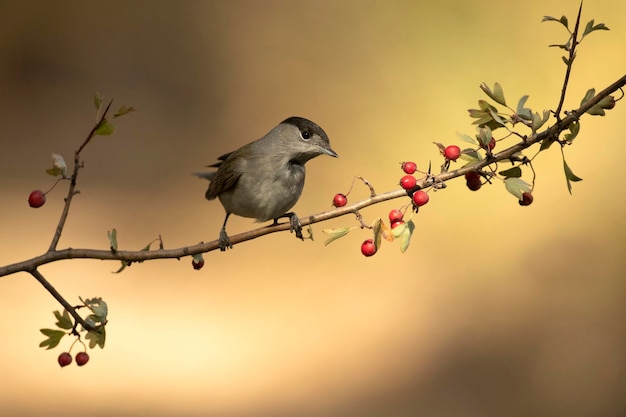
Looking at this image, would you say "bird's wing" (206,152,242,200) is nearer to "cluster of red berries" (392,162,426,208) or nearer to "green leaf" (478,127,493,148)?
"cluster of red berries" (392,162,426,208)

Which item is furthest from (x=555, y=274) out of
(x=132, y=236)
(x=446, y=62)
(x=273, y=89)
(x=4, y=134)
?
(x=4, y=134)

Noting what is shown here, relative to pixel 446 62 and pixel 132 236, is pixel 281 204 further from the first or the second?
pixel 446 62

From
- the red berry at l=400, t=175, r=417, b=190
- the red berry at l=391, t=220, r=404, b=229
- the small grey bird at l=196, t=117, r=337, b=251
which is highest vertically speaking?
the small grey bird at l=196, t=117, r=337, b=251

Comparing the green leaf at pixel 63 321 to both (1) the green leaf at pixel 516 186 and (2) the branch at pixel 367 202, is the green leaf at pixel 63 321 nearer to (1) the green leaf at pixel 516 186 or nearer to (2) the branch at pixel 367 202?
(2) the branch at pixel 367 202

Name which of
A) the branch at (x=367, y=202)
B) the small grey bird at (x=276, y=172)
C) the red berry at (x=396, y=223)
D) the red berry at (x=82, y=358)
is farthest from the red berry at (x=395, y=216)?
the small grey bird at (x=276, y=172)

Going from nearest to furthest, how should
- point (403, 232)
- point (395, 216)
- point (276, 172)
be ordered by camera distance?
point (403, 232) < point (395, 216) < point (276, 172)

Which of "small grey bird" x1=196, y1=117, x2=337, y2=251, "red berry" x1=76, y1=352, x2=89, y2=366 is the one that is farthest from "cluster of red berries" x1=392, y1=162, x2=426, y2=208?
"small grey bird" x1=196, y1=117, x2=337, y2=251

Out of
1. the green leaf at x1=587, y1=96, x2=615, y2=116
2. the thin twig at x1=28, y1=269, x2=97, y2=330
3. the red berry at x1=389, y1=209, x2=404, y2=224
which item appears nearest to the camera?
the green leaf at x1=587, y1=96, x2=615, y2=116

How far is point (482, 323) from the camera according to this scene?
6754mm

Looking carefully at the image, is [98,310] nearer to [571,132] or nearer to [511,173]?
[511,173]

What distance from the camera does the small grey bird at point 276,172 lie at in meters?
3.75

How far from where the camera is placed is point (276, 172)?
12.5 feet

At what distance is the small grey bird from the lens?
375 centimetres

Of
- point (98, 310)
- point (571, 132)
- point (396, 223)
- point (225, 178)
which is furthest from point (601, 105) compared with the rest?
point (225, 178)
